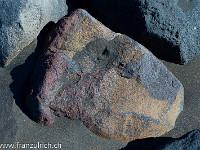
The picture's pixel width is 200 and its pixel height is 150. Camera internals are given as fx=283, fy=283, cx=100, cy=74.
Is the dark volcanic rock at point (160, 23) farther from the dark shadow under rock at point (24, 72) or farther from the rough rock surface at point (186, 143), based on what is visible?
the rough rock surface at point (186, 143)

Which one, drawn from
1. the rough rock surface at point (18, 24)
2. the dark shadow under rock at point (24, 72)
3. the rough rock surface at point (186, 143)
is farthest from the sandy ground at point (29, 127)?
the rough rock surface at point (186, 143)

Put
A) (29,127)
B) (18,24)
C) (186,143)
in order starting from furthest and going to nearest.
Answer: (18,24), (29,127), (186,143)

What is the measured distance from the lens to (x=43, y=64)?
1961 mm

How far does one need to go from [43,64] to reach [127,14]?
2.74ft

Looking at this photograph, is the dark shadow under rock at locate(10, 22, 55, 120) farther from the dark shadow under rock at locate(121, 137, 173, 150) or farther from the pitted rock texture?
the dark shadow under rock at locate(121, 137, 173, 150)

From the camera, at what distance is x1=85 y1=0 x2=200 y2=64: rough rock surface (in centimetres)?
224

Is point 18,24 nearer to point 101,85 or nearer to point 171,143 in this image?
point 101,85

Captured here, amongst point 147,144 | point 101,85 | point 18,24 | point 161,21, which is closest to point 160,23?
point 161,21

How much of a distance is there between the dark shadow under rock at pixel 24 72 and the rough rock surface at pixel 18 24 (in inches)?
2.8

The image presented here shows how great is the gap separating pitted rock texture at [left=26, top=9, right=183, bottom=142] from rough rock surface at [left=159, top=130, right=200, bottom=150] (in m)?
0.24

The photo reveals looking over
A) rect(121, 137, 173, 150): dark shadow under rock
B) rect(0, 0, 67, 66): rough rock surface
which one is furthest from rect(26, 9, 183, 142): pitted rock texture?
rect(0, 0, 67, 66): rough rock surface

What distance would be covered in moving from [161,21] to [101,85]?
762 millimetres

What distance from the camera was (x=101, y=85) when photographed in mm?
1924

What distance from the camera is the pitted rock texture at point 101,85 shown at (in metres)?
1.89
